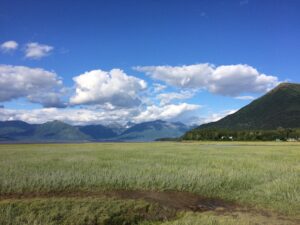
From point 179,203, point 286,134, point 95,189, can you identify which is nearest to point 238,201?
point 179,203

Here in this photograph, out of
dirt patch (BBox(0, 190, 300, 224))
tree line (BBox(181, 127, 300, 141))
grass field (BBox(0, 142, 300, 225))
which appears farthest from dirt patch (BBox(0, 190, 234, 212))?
tree line (BBox(181, 127, 300, 141))

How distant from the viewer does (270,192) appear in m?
23.1

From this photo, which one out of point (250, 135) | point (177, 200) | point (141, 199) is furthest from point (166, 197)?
point (250, 135)

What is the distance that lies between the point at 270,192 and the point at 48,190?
1400cm

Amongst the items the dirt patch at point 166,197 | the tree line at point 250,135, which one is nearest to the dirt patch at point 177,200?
the dirt patch at point 166,197

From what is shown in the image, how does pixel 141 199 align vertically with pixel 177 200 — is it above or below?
above

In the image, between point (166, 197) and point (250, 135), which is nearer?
point (166, 197)

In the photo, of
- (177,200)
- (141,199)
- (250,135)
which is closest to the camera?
(141,199)

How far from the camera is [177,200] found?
21.6 m

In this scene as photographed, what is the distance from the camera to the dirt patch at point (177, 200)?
1972cm

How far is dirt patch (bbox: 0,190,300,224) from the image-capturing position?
64.7ft

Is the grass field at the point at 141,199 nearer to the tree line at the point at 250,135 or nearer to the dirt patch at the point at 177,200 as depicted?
the dirt patch at the point at 177,200

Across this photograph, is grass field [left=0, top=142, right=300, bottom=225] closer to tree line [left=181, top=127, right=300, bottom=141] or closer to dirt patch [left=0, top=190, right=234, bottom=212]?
dirt patch [left=0, top=190, right=234, bottom=212]

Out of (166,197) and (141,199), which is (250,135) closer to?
(166,197)
